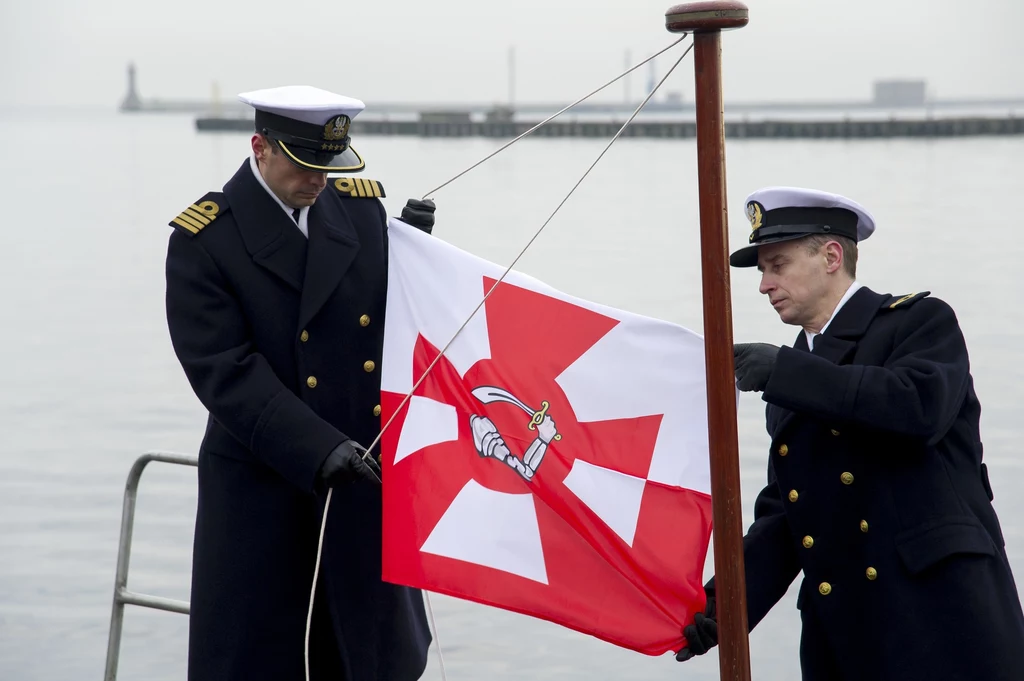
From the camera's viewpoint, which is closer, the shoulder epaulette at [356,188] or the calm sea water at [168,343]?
the shoulder epaulette at [356,188]

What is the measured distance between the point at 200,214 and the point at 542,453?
1.20 meters

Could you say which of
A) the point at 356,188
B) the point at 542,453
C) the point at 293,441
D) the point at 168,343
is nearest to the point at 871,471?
the point at 542,453

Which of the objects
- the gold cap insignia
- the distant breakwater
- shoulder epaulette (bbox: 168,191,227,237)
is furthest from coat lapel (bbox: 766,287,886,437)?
the distant breakwater

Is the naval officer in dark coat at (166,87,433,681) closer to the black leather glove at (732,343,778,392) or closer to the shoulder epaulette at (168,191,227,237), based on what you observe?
the shoulder epaulette at (168,191,227,237)

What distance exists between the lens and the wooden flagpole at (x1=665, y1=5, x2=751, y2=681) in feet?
9.29

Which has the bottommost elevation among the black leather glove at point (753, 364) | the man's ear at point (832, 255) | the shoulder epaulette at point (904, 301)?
the black leather glove at point (753, 364)

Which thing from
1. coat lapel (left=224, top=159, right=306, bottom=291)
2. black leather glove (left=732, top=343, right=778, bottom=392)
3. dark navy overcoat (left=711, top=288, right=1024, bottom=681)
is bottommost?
dark navy overcoat (left=711, top=288, right=1024, bottom=681)

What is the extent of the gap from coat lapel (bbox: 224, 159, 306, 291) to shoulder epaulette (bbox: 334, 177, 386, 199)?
0.28 m

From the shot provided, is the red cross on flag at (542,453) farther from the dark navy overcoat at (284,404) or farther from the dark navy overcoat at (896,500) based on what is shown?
the dark navy overcoat at (896,500)

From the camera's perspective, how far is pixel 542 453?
367 cm

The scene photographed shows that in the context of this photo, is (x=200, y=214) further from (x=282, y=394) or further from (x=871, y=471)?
(x=871, y=471)

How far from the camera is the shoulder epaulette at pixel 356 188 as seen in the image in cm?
394

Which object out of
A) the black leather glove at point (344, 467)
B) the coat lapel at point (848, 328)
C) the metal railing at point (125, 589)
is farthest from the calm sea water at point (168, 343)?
the coat lapel at point (848, 328)

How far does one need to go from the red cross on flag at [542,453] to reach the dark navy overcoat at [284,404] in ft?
0.46
